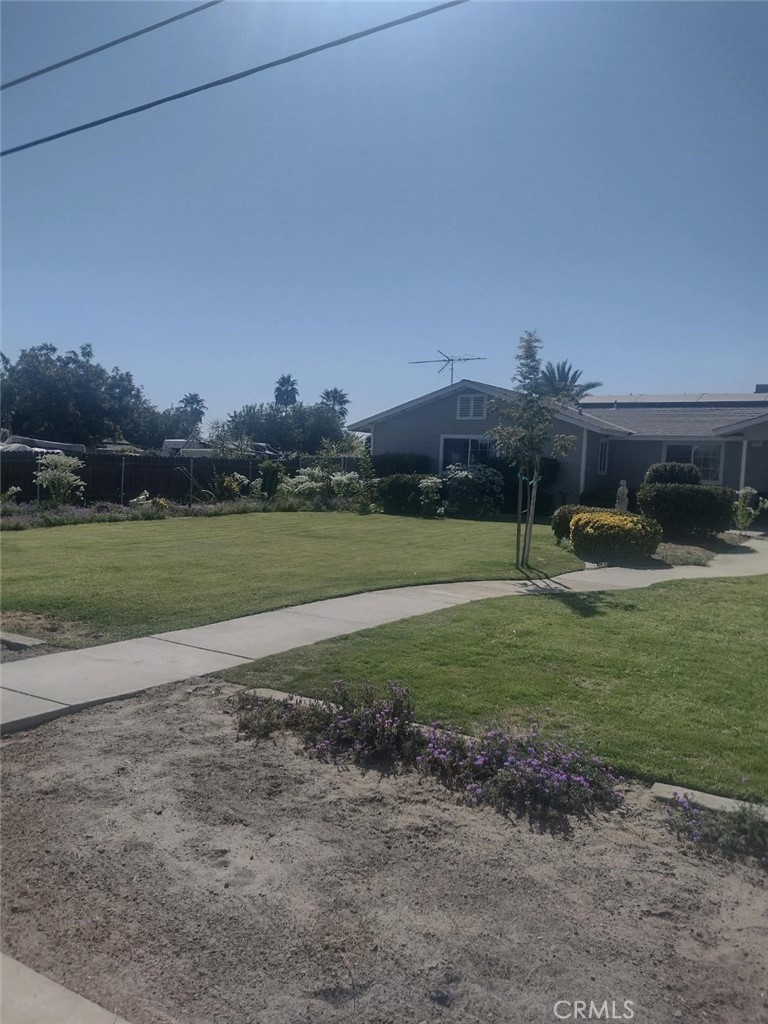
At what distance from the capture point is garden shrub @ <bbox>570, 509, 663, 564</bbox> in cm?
1380

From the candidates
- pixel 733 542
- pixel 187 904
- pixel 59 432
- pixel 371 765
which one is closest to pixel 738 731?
pixel 371 765

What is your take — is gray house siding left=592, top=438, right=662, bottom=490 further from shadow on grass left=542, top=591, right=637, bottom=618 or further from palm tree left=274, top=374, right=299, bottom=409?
palm tree left=274, top=374, right=299, bottom=409

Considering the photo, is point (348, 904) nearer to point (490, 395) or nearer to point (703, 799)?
point (703, 799)

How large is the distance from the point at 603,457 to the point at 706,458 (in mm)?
3166

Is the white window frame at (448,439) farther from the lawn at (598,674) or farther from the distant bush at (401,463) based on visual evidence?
the lawn at (598,674)

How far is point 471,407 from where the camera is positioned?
26.9m

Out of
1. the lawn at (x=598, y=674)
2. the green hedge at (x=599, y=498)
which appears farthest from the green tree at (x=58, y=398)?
the lawn at (x=598, y=674)

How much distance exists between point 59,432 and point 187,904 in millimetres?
52156

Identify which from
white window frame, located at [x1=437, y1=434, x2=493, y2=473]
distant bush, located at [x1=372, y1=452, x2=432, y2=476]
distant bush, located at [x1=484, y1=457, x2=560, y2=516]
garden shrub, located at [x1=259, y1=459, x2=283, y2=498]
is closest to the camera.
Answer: distant bush, located at [x1=484, y1=457, x2=560, y2=516]

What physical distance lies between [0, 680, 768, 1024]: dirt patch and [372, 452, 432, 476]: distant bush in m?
22.3

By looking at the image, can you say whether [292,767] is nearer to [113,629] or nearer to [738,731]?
[738,731]

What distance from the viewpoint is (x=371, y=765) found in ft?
16.6

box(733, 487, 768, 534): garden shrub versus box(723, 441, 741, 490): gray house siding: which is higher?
box(723, 441, 741, 490): gray house siding

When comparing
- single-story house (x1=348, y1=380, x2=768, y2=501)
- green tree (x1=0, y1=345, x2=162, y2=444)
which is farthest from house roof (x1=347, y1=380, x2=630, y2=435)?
green tree (x1=0, y1=345, x2=162, y2=444)
